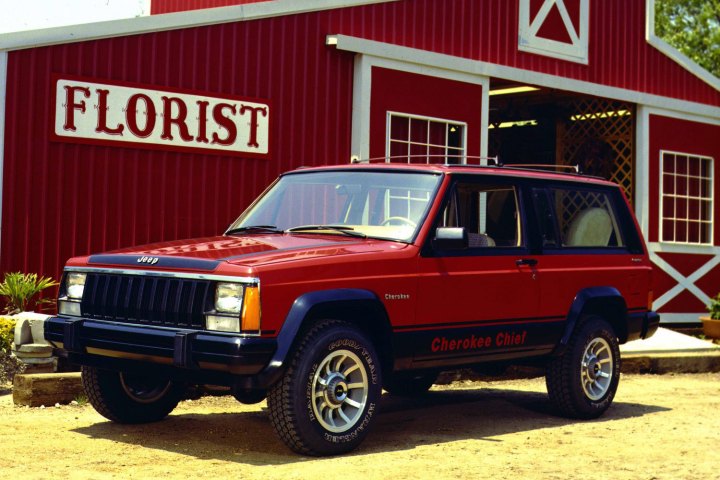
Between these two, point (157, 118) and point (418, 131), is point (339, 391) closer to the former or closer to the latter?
point (157, 118)

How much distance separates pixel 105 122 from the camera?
10.9 metres

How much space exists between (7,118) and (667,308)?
1025cm

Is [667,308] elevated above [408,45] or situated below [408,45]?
below

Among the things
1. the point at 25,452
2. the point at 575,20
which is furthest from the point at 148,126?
the point at 575,20

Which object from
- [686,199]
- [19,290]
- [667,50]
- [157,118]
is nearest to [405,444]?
[19,290]

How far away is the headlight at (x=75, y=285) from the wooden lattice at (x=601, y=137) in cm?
1076

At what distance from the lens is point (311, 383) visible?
6.63m

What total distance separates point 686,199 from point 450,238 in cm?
1096

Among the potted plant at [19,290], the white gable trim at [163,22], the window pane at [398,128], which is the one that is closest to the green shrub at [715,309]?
the window pane at [398,128]

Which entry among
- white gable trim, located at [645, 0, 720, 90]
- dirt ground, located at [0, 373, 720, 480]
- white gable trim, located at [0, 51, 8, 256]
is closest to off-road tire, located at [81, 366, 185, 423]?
dirt ground, located at [0, 373, 720, 480]

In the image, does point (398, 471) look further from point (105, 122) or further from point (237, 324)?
point (105, 122)

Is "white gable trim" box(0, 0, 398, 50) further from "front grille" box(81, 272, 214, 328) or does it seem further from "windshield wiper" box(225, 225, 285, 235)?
"front grille" box(81, 272, 214, 328)

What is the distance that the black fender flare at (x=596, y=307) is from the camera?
8.55 metres

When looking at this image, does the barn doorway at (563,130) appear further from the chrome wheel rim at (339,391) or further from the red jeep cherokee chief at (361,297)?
the chrome wheel rim at (339,391)
